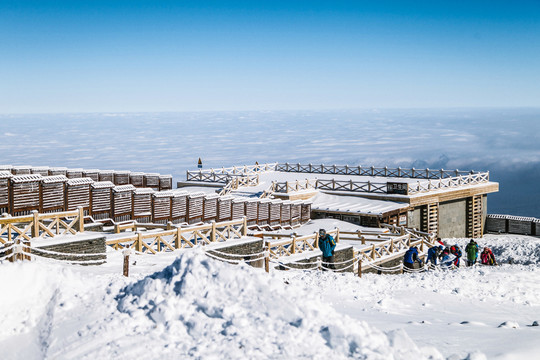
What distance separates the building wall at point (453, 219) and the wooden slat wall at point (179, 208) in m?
18.7

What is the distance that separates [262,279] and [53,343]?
3135 mm

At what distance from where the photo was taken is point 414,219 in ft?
114

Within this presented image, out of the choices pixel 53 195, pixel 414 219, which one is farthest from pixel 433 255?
pixel 414 219

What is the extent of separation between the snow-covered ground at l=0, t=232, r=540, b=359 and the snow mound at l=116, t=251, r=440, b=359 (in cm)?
1

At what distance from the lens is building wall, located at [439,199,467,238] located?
37.1 metres

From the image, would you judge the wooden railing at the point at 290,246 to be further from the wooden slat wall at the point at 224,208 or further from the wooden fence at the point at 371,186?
the wooden fence at the point at 371,186

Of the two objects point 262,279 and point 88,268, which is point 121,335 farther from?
point 88,268

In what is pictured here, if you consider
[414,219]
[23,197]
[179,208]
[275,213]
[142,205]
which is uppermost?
[23,197]

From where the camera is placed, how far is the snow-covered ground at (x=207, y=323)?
25.7 feet

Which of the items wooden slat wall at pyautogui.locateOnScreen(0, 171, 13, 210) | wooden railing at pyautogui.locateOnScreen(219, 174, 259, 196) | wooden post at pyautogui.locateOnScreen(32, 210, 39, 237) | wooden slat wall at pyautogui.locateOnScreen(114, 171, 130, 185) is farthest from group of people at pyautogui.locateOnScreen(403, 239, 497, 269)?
wooden railing at pyautogui.locateOnScreen(219, 174, 259, 196)

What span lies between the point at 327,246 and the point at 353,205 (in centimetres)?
1563

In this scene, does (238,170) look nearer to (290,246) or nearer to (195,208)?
(195,208)

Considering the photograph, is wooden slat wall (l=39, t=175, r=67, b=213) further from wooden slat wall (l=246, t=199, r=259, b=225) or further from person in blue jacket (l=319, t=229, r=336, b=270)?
wooden slat wall (l=246, t=199, r=259, b=225)

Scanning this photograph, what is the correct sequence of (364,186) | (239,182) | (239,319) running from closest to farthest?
(239,319), (364,186), (239,182)
